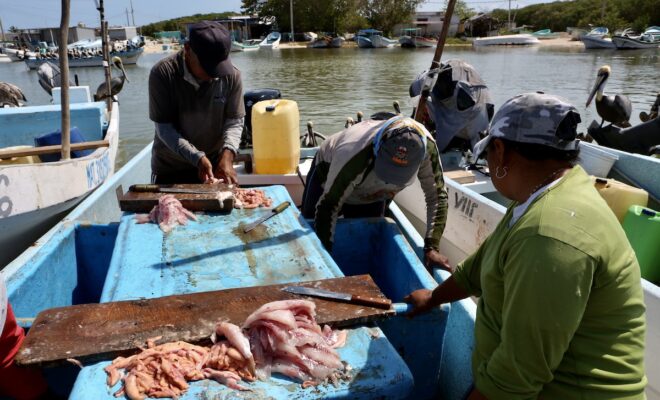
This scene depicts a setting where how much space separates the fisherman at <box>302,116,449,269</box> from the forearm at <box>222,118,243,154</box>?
2.62 ft

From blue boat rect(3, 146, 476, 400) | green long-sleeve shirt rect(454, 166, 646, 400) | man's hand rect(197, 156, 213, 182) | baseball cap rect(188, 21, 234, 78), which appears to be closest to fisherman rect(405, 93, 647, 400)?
green long-sleeve shirt rect(454, 166, 646, 400)

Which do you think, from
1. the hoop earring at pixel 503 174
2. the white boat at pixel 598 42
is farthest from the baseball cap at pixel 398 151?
the white boat at pixel 598 42

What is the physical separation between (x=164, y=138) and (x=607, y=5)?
2763 inches

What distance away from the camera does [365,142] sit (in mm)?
2949

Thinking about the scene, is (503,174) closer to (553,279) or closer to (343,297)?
(553,279)

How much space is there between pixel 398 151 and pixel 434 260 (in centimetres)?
91

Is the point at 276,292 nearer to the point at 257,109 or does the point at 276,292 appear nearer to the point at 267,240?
the point at 267,240

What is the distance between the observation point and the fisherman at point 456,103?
5.54 m

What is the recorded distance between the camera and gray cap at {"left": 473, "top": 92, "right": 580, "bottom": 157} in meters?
1.45

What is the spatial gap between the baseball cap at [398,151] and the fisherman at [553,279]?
3.62ft

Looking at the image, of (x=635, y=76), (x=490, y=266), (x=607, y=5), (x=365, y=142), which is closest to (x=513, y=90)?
(x=635, y=76)

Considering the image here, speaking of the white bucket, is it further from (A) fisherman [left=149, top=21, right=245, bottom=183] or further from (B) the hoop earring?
(B) the hoop earring

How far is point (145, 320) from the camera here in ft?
6.42

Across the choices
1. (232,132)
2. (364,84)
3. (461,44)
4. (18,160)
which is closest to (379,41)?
(461,44)
